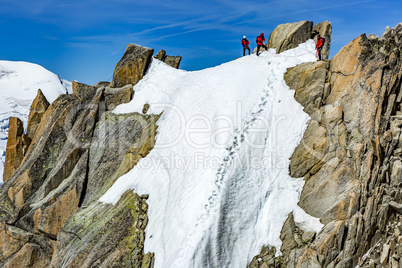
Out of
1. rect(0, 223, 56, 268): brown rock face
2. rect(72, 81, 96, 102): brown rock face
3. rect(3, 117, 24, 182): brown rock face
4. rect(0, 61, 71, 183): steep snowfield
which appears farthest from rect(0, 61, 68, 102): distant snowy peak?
rect(0, 223, 56, 268): brown rock face

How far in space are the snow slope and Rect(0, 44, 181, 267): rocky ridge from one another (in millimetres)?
1263

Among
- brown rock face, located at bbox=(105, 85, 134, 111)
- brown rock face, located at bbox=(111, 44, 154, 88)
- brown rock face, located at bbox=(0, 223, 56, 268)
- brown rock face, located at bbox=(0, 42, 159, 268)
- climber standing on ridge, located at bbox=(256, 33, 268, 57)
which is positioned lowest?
brown rock face, located at bbox=(0, 223, 56, 268)

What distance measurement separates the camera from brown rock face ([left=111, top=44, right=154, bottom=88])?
3278 centimetres

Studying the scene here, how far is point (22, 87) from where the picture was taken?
180500 millimetres

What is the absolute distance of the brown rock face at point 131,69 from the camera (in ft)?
108

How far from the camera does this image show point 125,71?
32969 millimetres

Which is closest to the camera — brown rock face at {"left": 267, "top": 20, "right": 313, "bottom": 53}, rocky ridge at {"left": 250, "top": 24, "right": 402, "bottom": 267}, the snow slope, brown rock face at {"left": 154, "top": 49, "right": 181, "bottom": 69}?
rocky ridge at {"left": 250, "top": 24, "right": 402, "bottom": 267}

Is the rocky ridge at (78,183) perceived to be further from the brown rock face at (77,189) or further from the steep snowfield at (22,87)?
the steep snowfield at (22,87)

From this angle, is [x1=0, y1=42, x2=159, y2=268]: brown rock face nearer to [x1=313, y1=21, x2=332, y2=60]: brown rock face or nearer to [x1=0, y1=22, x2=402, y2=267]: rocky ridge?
[x1=0, y1=22, x2=402, y2=267]: rocky ridge

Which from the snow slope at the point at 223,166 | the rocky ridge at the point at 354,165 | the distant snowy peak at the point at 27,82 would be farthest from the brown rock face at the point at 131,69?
the distant snowy peak at the point at 27,82

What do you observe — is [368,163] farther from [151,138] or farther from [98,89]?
[98,89]

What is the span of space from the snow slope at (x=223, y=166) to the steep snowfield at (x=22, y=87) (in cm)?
16056

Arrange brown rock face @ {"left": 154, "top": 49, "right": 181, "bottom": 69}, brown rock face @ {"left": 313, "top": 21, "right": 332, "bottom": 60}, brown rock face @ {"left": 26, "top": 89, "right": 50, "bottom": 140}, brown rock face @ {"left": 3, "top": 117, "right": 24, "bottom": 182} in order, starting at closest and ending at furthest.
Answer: brown rock face @ {"left": 313, "top": 21, "right": 332, "bottom": 60}
brown rock face @ {"left": 3, "top": 117, "right": 24, "bottom": 182}
brown rock face @ {"left": 26, "top": 89, "right": 50, "bottom": 140}
brown rock face @ {"left": 154, "top": 49, "right": 181, "bottom": 69}

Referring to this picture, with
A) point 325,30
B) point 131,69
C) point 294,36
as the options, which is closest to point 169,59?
point 131,69
